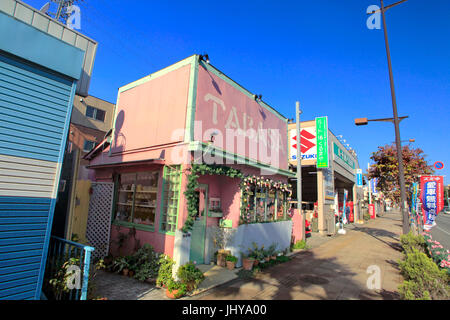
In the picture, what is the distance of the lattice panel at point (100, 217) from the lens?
7.66 metres

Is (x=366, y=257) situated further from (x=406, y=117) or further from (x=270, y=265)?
(x=406, y=117)

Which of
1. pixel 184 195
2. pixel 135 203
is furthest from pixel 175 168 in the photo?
pixel 135 203

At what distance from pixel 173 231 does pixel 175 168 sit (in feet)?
5.83

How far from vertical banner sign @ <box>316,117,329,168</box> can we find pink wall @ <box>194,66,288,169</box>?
713 cm

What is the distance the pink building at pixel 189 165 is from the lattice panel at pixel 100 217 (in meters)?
0.37

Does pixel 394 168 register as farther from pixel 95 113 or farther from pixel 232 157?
pixel 95 113

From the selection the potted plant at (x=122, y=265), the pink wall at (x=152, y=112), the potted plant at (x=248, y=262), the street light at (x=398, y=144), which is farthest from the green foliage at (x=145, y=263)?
the street light at (x=398, y=144)

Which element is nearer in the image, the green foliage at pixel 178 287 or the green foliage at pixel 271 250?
the green foliage at pixel 178 287

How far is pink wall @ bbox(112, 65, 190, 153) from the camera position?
7355 millimetres

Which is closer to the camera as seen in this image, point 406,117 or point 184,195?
point 184,195

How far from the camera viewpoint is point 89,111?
23.9 m

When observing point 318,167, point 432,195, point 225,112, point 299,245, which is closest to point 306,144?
point 318,167

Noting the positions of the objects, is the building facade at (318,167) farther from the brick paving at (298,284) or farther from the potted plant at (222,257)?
the potted plant at (222,257)

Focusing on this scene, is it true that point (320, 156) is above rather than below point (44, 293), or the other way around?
above
